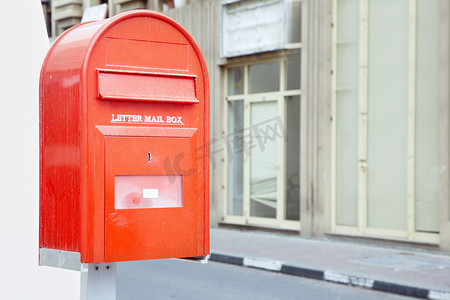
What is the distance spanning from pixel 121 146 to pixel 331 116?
927 centimetres

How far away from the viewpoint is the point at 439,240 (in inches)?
404

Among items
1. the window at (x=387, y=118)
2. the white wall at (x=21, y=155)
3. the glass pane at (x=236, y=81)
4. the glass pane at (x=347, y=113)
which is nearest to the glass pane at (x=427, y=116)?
the window at (x=387, y=118)

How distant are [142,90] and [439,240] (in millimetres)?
8108

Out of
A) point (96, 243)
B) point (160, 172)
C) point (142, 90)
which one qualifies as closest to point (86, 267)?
point (96, 243)

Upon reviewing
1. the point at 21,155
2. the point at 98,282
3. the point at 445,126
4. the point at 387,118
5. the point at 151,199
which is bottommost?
the point at 98,282

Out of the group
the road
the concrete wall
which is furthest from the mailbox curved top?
the concrete wall

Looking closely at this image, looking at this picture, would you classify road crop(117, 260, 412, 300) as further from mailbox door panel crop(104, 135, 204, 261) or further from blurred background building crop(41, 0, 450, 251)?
mailbox door panel crop(104, 135, 204, 261)

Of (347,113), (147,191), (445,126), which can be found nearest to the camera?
(147,191)

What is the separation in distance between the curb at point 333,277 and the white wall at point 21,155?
17.5ft

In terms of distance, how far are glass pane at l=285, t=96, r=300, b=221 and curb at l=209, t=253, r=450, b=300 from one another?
2752 millimetres

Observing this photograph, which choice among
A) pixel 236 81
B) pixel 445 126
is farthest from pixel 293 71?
pixel 445 126

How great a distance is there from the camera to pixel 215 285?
8156mm

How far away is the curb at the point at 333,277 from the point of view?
295 inches

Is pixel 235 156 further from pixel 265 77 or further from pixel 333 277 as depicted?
pixel 333 277
